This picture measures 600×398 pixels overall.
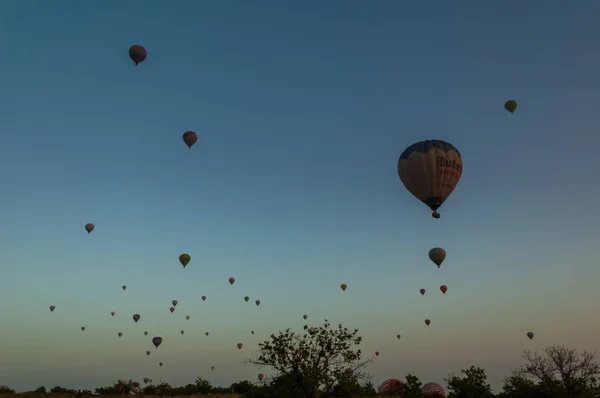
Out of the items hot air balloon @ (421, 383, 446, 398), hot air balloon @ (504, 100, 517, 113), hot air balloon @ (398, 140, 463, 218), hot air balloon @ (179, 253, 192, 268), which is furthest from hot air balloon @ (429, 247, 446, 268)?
hot air balloon @ (421, 383, 446, 398)

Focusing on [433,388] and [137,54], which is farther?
[433,388]

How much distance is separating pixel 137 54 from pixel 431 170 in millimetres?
27249

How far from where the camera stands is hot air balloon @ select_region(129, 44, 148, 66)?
42.5 m

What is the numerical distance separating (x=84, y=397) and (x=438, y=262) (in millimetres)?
37920

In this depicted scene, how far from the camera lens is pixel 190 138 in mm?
46062

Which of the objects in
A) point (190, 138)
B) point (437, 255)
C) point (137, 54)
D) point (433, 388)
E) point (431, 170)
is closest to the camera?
point (431, 170)

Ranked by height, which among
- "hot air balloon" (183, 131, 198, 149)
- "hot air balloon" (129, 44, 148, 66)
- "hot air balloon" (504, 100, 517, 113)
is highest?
"hot air balloon" (129, 44, 148, 66)

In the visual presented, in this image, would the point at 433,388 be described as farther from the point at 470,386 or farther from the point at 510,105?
the point at 510,105

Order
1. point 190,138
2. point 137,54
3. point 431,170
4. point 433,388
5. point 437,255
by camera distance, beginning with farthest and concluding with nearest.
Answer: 1. point 433,388
2. point 190,138
3. point 437,255
4. point 137,54
5. point 431,170

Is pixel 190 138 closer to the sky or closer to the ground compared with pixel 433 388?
closer to the sky

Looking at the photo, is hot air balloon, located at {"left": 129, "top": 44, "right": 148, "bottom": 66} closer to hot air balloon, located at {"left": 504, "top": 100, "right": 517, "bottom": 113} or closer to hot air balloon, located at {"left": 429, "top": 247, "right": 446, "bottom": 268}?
hot air balloon, located at {"left": 429, "top": 247, "right": 446, "bottom": 268}

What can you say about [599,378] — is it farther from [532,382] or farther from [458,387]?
[458,387]

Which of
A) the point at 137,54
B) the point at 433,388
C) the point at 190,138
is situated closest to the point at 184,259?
the point at 190,138

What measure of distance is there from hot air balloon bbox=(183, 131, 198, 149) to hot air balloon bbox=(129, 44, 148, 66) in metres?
7.70
